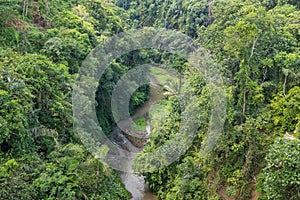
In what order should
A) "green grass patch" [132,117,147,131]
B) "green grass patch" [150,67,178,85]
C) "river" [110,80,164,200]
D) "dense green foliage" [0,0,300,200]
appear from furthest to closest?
"green grass patch" [150,67,178,85]
"green grass patch" [132,117,147,131]
"river" [110,80,164,200]
"dense green foliage" [0,0,300,200]

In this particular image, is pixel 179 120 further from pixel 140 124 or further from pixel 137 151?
pixel 140 124

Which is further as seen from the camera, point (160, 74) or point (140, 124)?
point (160, 74)

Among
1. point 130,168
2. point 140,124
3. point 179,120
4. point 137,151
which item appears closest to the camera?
point 179,120

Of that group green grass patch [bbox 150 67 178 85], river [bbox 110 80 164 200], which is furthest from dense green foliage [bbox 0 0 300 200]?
green grass patch [bbox 150 67 178 85]

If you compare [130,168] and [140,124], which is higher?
[130,168]

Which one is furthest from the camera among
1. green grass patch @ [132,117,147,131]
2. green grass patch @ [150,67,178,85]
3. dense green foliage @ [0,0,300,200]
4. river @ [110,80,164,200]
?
green grass patch @ [150,67,178,85]

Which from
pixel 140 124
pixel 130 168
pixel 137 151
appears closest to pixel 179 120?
pixel 130 168

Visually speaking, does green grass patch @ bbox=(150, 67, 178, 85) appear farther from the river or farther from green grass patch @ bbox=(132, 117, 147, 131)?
green grass patch @ bbox=(132, 117, 147, 131)

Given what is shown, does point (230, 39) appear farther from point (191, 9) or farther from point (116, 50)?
point (191, 9)

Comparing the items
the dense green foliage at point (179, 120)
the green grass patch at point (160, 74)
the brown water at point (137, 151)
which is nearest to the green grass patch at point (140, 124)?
the brown water at point (137, 151)

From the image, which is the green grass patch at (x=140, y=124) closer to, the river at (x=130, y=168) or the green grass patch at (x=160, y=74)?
the river at (x=130, y=168)
